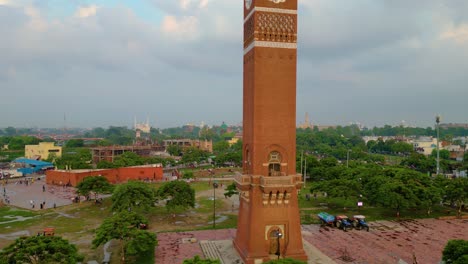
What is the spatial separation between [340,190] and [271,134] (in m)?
22.9

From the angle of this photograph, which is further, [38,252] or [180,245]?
[180,245]

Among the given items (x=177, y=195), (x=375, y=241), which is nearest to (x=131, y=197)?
(x=177, y=195)

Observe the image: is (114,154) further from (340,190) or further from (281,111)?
(281,111)

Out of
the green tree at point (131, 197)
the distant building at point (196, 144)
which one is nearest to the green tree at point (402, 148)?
the distant building at point (196, 144)

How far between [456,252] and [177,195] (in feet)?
93.6

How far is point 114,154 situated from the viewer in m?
104

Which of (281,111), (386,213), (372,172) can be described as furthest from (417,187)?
(281,111)

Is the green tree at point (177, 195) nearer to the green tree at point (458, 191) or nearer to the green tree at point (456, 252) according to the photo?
the green tree at point (456, 252)

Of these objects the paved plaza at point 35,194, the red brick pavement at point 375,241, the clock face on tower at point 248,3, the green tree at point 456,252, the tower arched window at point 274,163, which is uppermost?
the clock face on tower at point 248,3

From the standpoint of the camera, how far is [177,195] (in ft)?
135

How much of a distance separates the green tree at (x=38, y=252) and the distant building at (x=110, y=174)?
44163 mm

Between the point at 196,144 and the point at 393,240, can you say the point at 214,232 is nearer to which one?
the point at 393,240

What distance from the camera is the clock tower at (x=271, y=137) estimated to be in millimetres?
25922

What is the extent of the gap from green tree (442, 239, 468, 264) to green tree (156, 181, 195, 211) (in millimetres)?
26877
